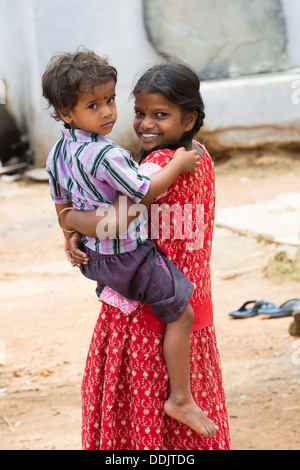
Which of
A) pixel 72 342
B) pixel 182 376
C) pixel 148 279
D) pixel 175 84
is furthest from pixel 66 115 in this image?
pixel 72 342

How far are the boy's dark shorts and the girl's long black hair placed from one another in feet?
1.06

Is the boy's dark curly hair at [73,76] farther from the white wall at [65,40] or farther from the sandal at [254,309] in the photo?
the white wall at [65,40]

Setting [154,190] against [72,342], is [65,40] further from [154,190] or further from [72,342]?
[154,190]

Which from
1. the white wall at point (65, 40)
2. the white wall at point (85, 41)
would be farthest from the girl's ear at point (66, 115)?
the white wall at point (85, 41)

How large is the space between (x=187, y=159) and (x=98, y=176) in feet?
0.84

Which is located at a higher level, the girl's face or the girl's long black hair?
the girl's long black hair

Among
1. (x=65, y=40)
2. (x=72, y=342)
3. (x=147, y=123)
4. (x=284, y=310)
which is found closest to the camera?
(x=147, y=123)

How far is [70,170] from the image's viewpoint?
193 centimetres

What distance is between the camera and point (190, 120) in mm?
2006

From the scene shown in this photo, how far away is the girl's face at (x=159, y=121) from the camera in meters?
1.95

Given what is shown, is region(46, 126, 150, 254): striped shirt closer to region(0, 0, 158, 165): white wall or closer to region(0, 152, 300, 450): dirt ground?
region(0, 152, 300, 450): dirt ground

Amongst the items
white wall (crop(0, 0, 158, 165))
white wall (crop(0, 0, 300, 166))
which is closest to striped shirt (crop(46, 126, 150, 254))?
white wall (crop(0, 0, 158, 165))

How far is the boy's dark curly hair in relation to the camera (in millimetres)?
1837
